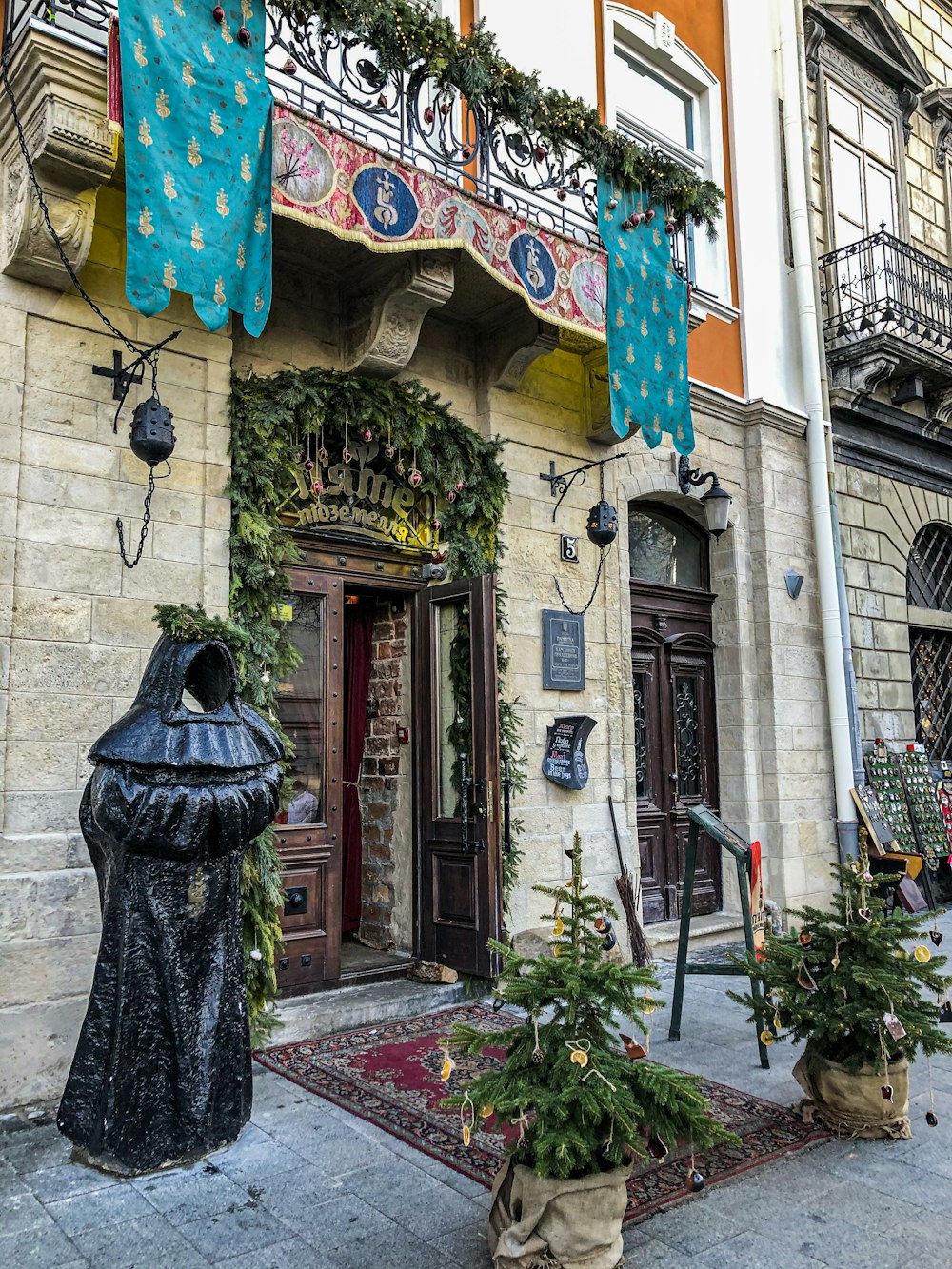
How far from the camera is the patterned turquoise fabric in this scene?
4.39m

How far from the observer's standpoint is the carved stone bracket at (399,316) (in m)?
5.86

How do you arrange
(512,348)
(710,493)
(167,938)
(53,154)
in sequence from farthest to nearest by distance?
(710,493) → (512,348) → (53,154) → (167,938)

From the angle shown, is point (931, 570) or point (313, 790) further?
point (931, 570)

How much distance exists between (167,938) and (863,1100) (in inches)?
114

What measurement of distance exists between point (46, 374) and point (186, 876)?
8.86ft

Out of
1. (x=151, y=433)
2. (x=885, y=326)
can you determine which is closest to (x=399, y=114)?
(x=151, y=433)

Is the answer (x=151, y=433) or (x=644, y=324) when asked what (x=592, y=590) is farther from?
(x=151, y=433)

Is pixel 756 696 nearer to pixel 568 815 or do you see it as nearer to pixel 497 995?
pixel 568 815

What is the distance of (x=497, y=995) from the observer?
11.0ft

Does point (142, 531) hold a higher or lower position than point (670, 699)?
higher

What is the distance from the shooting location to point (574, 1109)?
2873 mm

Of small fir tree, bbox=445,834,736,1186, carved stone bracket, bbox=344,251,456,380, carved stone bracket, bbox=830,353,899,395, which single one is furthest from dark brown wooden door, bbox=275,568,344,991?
carved stone bracket, bbox=830,353,899,395

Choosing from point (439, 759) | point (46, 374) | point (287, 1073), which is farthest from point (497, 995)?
point (46, 374)

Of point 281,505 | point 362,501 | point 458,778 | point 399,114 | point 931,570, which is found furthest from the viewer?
point 931,570
